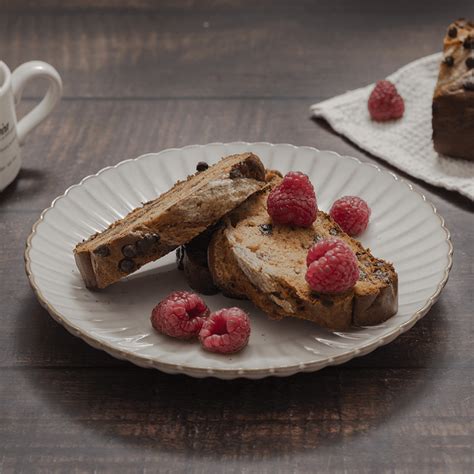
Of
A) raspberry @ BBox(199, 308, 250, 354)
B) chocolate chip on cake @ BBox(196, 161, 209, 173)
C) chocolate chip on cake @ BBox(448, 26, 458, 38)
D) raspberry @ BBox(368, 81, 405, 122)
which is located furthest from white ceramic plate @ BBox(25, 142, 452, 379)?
chocolate chip on cake @ BBox(448, 26, 458, 38)

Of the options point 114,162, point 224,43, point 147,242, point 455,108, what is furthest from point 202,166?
point 224,43

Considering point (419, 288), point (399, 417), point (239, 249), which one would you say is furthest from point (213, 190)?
point (399, 417)

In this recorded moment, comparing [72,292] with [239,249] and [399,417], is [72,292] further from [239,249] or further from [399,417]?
[399,417]

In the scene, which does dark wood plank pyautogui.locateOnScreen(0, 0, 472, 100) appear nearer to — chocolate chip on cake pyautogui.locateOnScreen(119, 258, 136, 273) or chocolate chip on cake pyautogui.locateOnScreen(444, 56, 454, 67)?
chocolate chip on cake pyautogui.locateOnScreen(444, 56, 454, 67)

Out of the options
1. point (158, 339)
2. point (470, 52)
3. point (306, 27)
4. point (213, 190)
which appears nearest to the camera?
point (158, 339)

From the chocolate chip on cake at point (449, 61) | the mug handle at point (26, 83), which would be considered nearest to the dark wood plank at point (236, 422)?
the mug handle at point (26, 83)

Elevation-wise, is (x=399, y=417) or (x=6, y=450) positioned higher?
(x=399, y=417)
